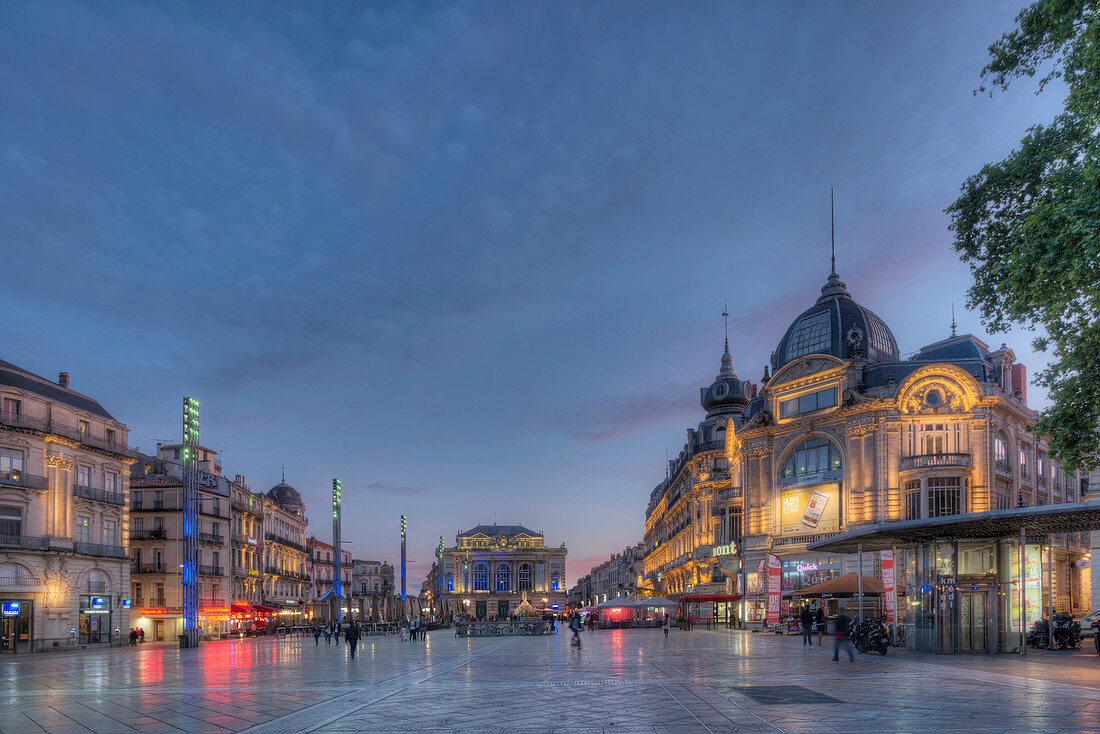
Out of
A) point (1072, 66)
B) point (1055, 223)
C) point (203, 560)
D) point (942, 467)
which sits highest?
point (1072, 66)

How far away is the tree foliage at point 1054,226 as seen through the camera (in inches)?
584

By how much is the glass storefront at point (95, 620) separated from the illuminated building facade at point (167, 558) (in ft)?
24.9

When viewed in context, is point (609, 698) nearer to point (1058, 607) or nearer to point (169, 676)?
point (169, 676)

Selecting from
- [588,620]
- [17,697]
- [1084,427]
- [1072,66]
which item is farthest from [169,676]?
[588,620]

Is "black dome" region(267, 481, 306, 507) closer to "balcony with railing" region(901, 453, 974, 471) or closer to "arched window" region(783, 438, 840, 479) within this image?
"arched window" region(783, 438, 840, 479)

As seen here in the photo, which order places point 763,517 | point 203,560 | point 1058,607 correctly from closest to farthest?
1. point 1058,607
2. point 763,517
3. point 203,560

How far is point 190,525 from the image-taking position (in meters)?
44.7

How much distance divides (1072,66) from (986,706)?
11.9m

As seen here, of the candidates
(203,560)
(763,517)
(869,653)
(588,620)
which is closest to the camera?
(869,653)

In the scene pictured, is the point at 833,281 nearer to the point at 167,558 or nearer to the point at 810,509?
the point at 810,509

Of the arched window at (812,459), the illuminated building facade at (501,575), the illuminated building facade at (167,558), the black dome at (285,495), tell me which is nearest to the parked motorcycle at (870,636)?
the arched window at (812,459)

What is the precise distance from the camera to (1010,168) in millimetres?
18047

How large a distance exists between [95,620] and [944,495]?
168ft

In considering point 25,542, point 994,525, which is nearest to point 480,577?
point 25,542
